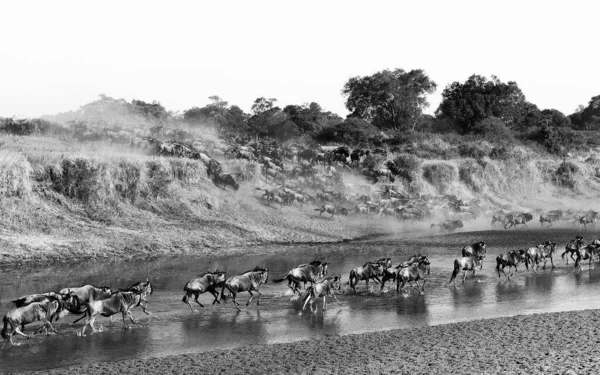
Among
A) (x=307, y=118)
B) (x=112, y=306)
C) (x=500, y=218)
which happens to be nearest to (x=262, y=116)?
(x=307, y=118)

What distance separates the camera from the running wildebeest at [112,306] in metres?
15.0

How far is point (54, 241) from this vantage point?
26.3m

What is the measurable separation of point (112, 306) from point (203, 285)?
2.81 m

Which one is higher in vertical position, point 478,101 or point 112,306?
point 478,101

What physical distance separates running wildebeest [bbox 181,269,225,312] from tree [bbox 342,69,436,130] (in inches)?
2455

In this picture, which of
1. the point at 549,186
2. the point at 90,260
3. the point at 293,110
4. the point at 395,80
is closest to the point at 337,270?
the point at 90,260

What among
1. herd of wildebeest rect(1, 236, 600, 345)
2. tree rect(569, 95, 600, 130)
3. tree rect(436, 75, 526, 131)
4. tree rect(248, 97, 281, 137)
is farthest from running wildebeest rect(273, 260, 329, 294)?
tree rect(569, 95, 600, 130)

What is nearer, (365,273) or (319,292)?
(319,292)

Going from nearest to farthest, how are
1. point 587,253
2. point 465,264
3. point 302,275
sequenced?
point 302,275, point 465,264, point 587,253

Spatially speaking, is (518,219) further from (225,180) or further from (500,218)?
(225,180)

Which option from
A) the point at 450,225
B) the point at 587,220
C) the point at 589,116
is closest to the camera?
the point at 587,220

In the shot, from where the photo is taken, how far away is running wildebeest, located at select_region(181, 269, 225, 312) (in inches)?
677

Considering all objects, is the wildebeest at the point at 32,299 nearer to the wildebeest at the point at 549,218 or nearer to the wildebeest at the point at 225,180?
the wildebeest at the point at 225,180

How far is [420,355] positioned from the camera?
40.0ft
